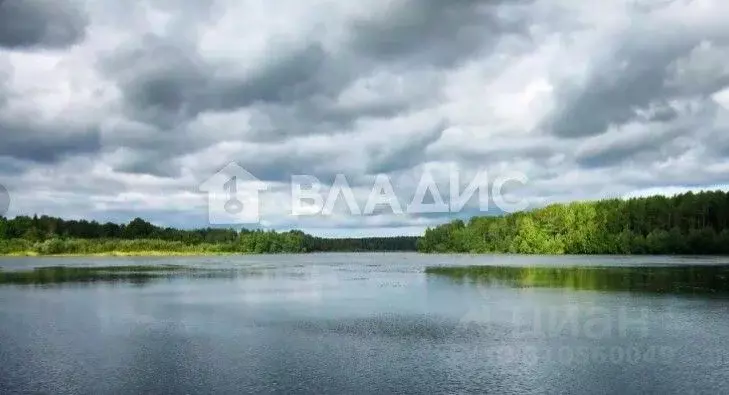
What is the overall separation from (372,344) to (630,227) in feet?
418

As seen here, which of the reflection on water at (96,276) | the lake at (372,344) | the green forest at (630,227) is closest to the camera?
the lake at (372,344)

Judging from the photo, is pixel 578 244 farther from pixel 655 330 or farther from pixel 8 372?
pixel 8 372

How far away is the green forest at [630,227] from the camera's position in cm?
12262

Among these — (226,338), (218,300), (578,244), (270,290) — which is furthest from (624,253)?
(226,338)

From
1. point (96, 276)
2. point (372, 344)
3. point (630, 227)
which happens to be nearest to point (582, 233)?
point (630, 227)

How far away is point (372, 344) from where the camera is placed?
21312mm

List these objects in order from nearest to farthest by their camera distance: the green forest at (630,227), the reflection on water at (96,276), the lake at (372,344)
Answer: the lake at (372,344)
the reflection on water at (96,276)
the green forest at (630,227)

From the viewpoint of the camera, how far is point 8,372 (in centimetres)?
1728

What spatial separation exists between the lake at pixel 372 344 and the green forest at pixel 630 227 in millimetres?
94574

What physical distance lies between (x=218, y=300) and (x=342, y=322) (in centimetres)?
1398

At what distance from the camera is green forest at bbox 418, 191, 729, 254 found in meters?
123

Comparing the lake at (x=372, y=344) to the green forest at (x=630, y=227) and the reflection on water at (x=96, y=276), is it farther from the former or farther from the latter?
the green forest at (x=630, y=227)

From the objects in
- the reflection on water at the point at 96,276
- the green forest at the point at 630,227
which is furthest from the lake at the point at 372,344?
the green forest at the point at 630,227

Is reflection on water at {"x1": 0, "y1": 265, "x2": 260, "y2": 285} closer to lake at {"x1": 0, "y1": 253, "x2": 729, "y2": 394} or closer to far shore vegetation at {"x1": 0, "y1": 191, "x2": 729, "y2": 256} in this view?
lake at {"x1": 0, "y1": 253, "x2": 729, "y2": 394}
